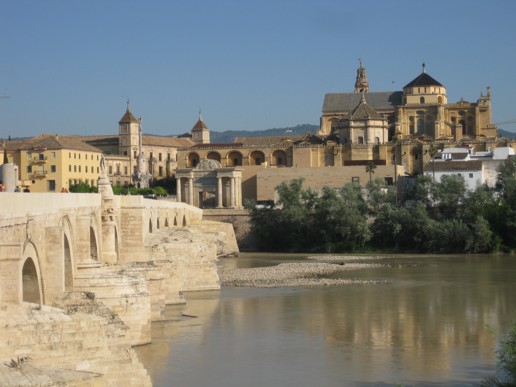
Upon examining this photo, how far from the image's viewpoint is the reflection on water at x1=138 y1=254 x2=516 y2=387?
19.6 metres

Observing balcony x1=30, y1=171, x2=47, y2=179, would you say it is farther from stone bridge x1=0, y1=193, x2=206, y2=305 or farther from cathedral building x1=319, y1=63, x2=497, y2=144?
stone bridge x1=0, y1=193, x2=206, y2=305

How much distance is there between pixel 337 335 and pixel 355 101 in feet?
208

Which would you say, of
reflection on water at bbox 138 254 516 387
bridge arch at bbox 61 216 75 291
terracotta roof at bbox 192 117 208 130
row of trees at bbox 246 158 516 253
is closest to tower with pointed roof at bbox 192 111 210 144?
terracotta roof at bbox 192 117 208 130

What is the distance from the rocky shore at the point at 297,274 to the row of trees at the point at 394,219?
530 cm

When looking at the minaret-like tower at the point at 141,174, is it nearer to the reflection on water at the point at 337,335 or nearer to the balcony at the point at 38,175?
the balcony at the point at 38,175

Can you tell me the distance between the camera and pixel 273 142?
82.2 metres

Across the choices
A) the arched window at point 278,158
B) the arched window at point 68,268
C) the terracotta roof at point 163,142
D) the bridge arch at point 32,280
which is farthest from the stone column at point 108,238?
the terracotta roof at point 163,142

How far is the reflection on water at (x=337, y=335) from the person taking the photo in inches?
770

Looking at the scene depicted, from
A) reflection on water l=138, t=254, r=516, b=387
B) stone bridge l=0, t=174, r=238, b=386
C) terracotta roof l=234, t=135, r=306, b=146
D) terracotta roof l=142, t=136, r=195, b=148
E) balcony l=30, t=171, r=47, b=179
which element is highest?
terracotta roof l=142, t=136, r=195, b=148

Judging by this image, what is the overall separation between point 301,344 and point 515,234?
104 feet

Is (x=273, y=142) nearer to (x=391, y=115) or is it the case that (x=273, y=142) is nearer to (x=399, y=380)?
(x=391, y=115)

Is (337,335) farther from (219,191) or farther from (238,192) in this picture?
(238,192)

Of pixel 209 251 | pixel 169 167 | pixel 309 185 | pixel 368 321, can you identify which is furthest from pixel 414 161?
pixel 368 321

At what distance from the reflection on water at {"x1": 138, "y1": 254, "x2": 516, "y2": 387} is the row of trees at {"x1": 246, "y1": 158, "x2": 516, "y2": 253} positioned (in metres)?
15.0
